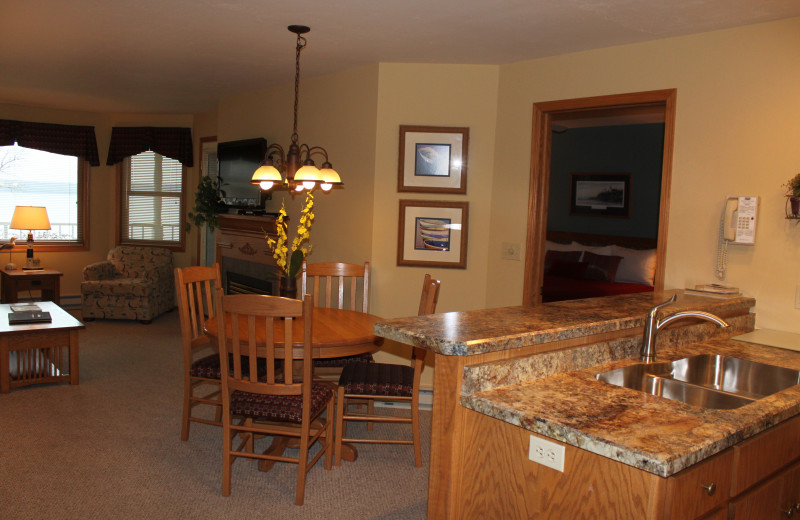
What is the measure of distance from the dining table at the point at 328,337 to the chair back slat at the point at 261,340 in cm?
6

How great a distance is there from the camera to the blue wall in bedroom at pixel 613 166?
22.3 ft

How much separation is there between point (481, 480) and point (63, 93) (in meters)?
6.30

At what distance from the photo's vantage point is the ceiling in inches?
122

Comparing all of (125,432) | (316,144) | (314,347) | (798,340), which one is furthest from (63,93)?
(798,340)

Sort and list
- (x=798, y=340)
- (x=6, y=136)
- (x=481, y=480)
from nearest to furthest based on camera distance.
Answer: (x=481, y=480), (x=798, y=340), (x=6, y=136)

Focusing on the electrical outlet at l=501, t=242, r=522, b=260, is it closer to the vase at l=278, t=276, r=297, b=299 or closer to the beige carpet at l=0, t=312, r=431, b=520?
the beige carpet at l=0, t=312, r=431, b=520

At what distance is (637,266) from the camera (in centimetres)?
654

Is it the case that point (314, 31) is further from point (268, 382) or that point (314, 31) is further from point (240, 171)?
point (240, 171)

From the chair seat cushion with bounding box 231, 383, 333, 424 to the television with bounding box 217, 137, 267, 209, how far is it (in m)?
3.19

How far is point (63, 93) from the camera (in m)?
6.39

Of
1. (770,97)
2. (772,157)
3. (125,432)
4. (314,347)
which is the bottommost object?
(125,432)

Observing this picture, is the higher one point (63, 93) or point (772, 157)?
point (63, 93)

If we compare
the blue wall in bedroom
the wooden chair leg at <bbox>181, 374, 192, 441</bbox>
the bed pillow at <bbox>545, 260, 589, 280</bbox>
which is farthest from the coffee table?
the blue wall in bedroom

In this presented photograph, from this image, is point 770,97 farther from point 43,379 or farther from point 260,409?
point 43,379
